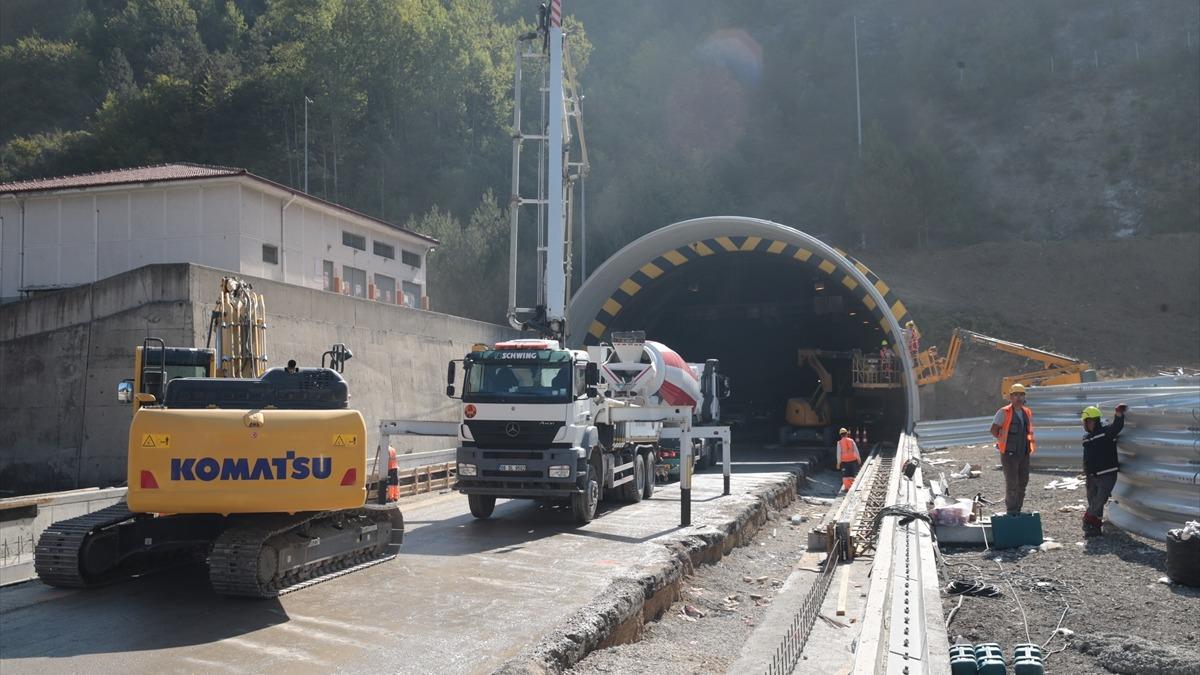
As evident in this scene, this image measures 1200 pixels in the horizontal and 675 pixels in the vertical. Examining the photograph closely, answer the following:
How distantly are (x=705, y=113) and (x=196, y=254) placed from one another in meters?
58.8

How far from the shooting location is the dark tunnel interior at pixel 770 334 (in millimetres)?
34844

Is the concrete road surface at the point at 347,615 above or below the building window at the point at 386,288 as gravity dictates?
below

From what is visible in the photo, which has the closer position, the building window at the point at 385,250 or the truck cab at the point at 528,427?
the truck cab at the point at 528,427

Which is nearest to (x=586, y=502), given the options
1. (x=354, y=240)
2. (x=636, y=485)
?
(x=636, y=485)

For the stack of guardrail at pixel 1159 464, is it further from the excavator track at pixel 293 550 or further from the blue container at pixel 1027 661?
the excavator track at pixel 293 550

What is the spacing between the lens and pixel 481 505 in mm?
15414

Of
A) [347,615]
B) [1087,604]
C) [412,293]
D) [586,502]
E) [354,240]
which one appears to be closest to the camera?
[1087,604]

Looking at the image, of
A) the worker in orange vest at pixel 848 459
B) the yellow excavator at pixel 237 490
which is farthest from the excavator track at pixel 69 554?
the worker in orange vest at pixel 848 459

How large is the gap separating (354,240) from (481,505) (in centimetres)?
1923

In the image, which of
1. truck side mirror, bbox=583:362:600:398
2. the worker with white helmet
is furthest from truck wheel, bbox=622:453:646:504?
the worker with white helmet

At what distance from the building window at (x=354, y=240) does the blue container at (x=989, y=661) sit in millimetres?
28434

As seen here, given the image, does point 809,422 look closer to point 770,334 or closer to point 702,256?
point 770,334

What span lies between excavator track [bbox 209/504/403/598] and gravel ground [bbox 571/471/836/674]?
335cm

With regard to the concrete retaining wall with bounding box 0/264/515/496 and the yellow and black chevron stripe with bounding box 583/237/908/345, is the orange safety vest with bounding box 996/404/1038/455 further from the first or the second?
the yellow and black chevron stripe with bounding box 583/237/908/345
